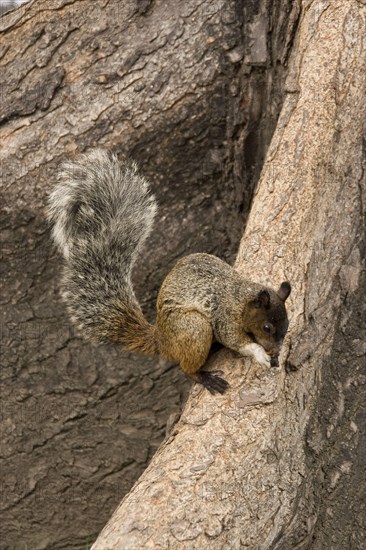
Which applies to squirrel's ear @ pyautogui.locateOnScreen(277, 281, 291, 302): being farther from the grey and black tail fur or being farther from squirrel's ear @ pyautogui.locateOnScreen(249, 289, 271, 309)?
the grey and black tail fur

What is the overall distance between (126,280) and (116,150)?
0.63m

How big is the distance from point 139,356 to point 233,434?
1398 millimetres

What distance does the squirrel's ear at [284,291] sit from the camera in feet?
7.99

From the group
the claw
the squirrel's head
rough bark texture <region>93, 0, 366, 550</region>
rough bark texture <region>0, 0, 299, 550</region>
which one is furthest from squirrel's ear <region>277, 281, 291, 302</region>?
rough bark texture <region>0, 0, 299, 550</region>

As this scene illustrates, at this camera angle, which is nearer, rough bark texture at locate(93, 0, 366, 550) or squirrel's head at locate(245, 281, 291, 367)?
rough bark texture at locate(93, 0, 366, 550)

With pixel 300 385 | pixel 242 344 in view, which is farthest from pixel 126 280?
pixel 300 385

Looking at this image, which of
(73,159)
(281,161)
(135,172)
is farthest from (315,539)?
(73,159)

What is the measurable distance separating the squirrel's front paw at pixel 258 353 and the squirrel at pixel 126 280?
7cm

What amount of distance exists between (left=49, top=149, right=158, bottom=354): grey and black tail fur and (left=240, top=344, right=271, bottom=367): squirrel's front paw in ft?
1.37

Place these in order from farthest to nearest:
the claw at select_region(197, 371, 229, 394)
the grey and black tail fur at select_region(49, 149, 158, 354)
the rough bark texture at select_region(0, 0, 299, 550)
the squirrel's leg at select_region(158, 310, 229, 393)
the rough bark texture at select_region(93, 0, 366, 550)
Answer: the rough bark texture at select_region(0, 0, 299, 550) → the grey and black tail fur at select_region(49, 149, 158, 354) → the squirrel's leg at select_region(158, 310, 229, 393) → the claw at select_region(197, 371, 229, 394) → the rough bark texture at select_region(93, 0, 366, 550)

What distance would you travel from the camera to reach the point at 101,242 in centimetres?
287

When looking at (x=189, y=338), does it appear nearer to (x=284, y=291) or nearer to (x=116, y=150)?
(x=284, y=291)

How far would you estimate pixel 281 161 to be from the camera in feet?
9.11

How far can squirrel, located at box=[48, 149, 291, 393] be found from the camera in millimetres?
2658
